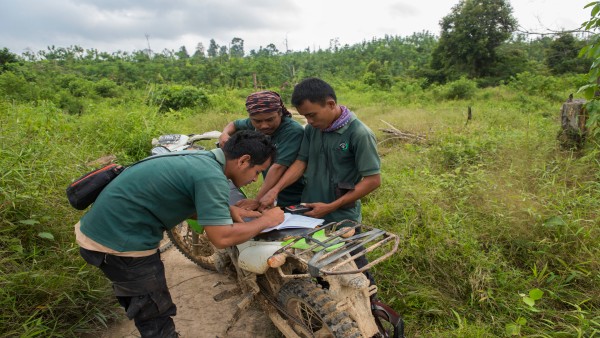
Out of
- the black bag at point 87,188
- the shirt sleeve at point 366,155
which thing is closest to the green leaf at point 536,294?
the shirt sleeve at point 366,155

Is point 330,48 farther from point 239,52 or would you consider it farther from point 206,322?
point 206,322

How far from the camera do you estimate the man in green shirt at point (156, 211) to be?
174 centimetres

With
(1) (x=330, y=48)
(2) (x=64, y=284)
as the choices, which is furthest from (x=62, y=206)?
(1) (x=330, y=48)

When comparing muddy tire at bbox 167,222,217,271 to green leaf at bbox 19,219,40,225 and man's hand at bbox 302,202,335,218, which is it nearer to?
green leaf at bbox 19,219,40,225

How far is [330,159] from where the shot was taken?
2398 millimetres

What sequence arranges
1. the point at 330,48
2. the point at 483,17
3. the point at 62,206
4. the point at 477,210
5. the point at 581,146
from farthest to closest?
the point at 330,48 → the point at 483,17 → the point at 581,146 → the point at 477,210 → the point at 62,206

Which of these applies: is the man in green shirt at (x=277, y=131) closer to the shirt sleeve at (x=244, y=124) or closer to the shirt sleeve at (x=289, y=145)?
the shirt sleeve at (x=289, y=145)

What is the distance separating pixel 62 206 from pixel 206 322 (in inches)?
66.8

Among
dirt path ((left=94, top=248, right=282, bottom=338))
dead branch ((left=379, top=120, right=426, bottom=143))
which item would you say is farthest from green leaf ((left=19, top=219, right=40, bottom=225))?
dead branch ((left=379, top=120, right=426, bottom=143))

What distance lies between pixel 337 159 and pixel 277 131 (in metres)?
0.62

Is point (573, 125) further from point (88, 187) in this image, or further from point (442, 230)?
point (88, 187)

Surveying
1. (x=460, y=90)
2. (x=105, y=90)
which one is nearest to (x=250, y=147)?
(x=460, y=90)

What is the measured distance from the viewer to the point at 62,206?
3.26 m

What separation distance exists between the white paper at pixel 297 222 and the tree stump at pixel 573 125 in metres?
4.05
